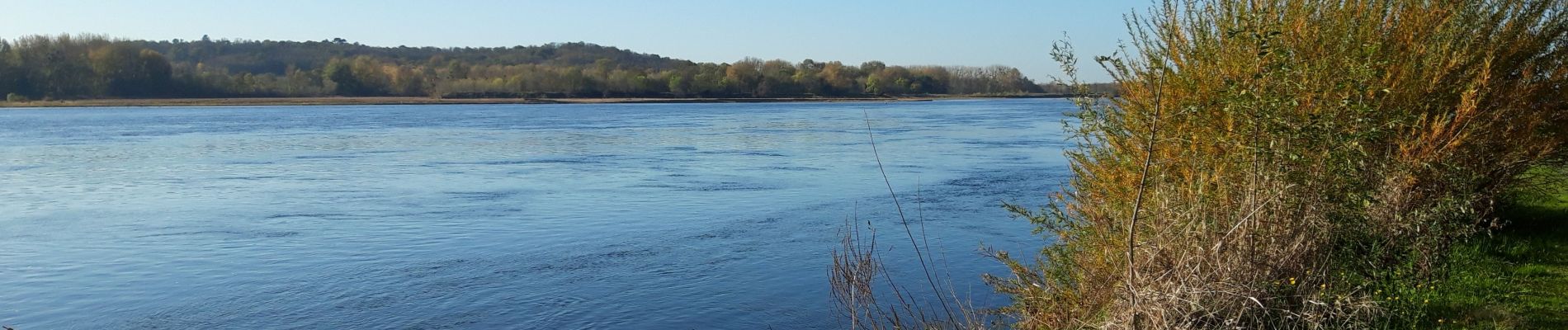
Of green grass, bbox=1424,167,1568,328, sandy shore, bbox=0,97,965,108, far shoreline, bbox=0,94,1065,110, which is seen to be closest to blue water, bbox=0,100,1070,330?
green grass, bbox=1424,167,1568,328

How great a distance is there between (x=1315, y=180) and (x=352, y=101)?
9375 centimetres

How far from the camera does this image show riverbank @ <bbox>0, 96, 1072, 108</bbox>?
85.9 m

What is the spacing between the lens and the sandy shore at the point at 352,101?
85.9 m

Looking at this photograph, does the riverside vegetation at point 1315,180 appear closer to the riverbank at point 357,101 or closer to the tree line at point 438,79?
the tree line at point 438,79

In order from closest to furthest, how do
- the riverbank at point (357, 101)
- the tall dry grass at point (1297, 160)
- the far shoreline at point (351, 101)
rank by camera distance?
the tall dry grass at point (1297, 160)
the far shoreline at point (351, 101)
the riverbank at point (357, 101)

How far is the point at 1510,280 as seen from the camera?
26.5 feet

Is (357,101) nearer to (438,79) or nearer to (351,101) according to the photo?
(351,101)

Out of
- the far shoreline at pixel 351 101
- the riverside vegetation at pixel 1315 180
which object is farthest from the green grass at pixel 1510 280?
the far shoreline at pixel 351 101

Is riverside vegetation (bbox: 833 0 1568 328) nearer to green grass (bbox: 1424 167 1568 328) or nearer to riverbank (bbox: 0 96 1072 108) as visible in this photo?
green grass (bbox: 1424 167 1568 328)

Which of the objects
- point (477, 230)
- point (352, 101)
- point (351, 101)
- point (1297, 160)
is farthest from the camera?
point (352, 101)

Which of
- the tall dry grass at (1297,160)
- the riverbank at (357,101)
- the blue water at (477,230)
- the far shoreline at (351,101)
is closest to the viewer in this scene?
the tall dry grass at (1297,160)

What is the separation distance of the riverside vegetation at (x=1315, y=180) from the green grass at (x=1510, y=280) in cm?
2

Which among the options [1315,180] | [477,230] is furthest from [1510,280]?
[477,230]

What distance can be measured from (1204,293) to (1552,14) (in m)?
6.42
